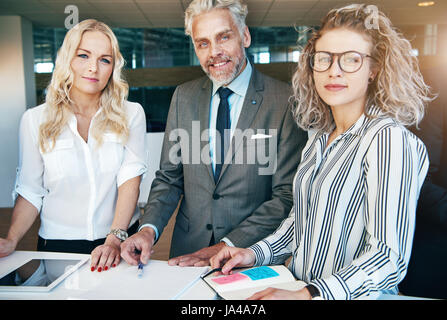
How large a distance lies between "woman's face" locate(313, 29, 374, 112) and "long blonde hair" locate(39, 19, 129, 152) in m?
0.91

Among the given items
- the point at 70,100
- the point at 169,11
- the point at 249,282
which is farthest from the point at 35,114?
the point at 169,11

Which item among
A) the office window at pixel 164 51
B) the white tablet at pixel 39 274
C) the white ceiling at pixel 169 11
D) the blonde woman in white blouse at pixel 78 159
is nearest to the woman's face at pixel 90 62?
the blonde woman in white blouse at pixel 78 159

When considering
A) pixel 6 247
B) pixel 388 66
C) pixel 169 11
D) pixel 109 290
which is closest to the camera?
pixel 109 290

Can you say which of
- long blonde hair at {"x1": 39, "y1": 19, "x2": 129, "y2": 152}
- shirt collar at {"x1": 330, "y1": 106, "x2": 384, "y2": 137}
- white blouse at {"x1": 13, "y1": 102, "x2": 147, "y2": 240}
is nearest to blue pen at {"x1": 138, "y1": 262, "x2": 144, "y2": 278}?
white blouse at {"x1": 13, "y1": 102, "x2": 147, "y2": 240}

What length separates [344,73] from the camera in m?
1.12

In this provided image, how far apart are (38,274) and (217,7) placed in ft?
3.94

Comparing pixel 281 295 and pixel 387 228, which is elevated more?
pixel 387 228

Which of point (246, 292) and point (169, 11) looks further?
point (169, 11)

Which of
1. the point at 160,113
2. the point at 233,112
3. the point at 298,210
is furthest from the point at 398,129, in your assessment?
the point at 160,113

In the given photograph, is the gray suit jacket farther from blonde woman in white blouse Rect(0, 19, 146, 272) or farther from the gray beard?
blonde woman in white blouse Rect(0, 19, 146, 272)

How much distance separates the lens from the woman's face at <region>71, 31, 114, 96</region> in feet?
5.17

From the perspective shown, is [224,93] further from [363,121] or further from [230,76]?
[363,121]

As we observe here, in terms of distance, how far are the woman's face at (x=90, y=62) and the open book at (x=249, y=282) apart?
992mm

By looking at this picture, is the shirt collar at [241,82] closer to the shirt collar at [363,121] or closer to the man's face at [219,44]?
the man's face at [219,44]
